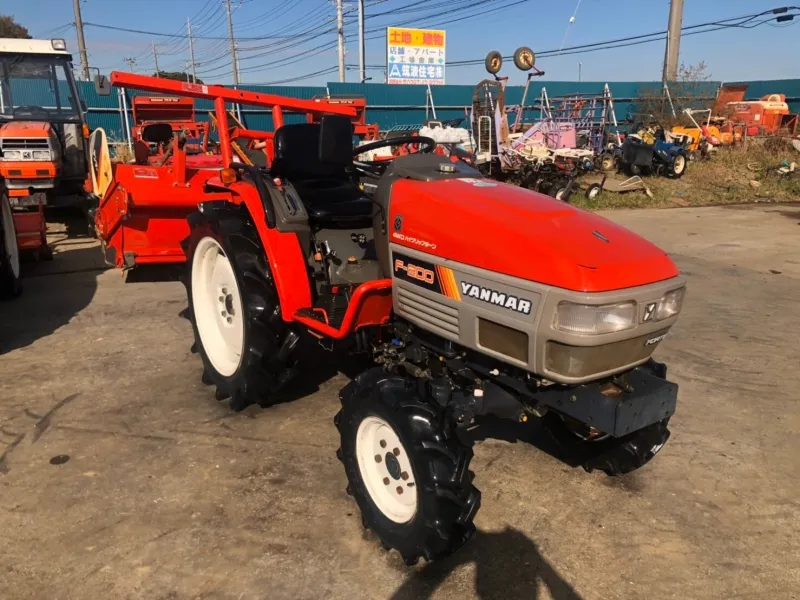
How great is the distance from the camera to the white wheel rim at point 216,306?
144 inches

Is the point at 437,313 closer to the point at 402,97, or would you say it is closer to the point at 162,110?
the point at 162,110

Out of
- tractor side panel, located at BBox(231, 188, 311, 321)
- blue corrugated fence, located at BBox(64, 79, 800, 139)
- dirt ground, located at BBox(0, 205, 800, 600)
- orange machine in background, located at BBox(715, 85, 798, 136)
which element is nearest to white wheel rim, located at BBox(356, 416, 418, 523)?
dirt ground, located at BBox(0, 205, 800, 600)

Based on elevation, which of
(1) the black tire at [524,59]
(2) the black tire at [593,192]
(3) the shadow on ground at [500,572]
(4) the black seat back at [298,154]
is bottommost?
(3) the shadow on ground at [500,572]

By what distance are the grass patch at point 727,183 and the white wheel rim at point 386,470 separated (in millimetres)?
10112

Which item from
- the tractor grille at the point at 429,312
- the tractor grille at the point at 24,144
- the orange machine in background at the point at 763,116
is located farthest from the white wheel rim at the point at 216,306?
the orange machine in background at the point at 763,116

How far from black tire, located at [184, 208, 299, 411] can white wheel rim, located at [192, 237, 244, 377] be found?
236 mm

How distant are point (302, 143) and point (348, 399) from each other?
1.52 m

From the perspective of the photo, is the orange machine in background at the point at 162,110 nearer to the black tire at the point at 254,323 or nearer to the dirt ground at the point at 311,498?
the dirt ground at the point at 311,498

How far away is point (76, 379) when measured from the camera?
3.84 m

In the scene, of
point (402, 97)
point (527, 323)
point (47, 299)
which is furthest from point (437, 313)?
point (402, 97)

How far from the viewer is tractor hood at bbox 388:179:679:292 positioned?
206cm

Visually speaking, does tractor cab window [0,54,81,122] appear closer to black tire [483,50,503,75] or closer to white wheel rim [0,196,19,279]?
white wheel rim [0,196,19,279]

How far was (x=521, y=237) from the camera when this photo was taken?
2146 millimetres

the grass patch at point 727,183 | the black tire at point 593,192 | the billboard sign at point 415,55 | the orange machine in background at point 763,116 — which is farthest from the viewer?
the billboard sign at point 415,55
